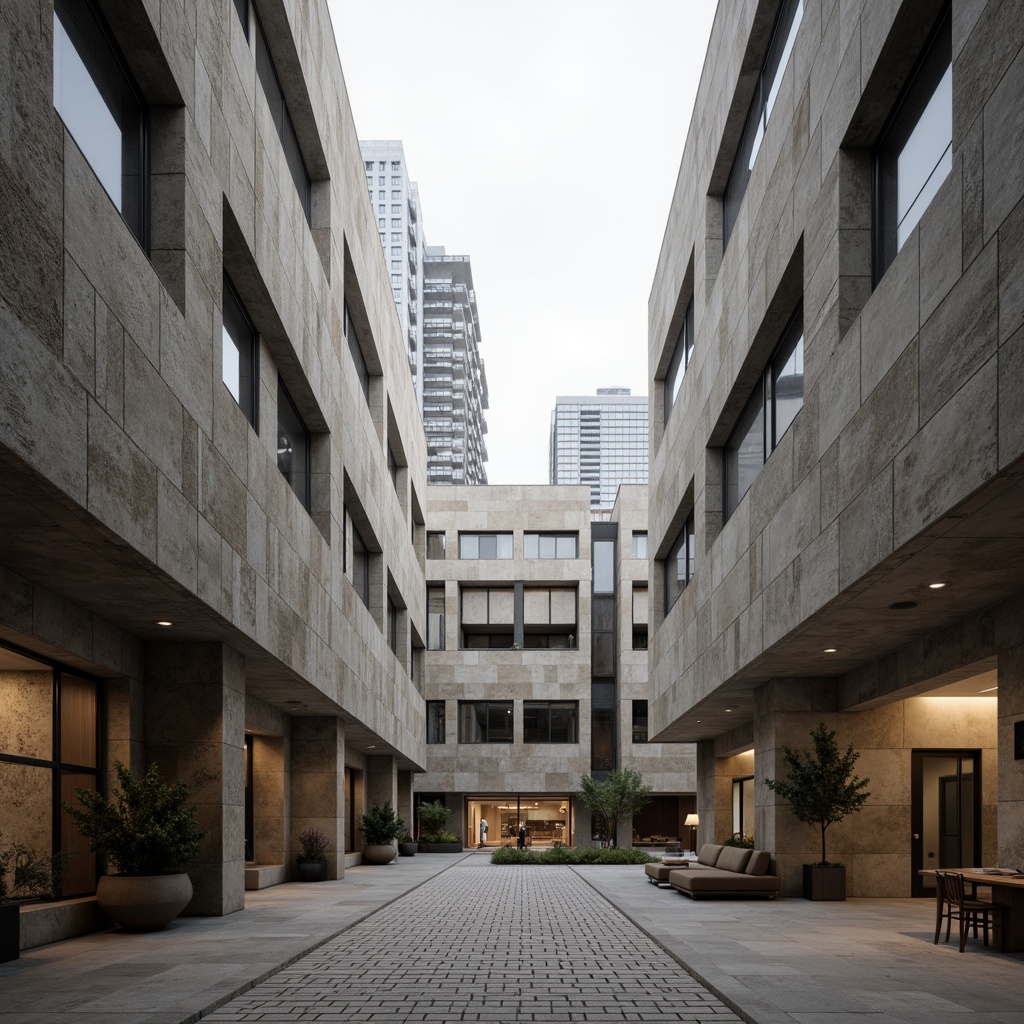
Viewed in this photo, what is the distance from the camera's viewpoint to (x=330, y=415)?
23.5m

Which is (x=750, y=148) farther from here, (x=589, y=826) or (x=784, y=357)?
(x=589, y=826)

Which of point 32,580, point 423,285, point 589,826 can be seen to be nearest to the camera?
point 32,580

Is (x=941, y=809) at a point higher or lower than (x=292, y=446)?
lower

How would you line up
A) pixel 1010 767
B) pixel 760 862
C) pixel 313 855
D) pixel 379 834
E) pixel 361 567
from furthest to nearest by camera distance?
pixel 379 834 → pixel 361 567 → pixel 313 855 → pixel 760 862 → pixel 1010 767

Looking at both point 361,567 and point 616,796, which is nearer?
point 361,567

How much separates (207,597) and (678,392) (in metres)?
18.0

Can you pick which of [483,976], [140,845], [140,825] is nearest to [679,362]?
[140,825]

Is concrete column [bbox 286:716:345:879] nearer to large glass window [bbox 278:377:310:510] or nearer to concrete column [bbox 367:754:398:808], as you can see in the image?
large glass window [bbox 278:377:310:510]

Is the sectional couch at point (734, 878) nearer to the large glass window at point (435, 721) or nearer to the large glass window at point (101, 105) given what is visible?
the large glass window at point (101, 105)

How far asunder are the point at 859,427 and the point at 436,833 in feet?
128

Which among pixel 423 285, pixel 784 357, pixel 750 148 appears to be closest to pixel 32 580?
pixel 784 357

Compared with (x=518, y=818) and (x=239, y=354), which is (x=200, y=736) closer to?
(x=239, y=354)

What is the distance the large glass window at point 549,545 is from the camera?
54094 mm

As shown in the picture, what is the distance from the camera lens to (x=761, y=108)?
67.7 feet
